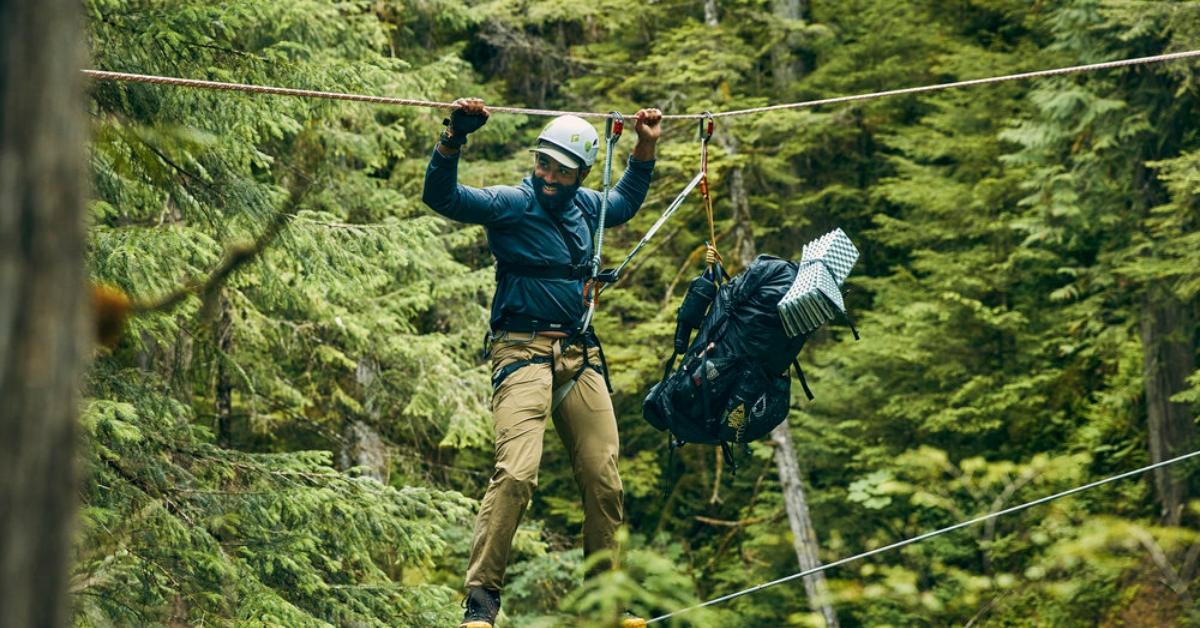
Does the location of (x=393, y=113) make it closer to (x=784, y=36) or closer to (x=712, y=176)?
(x=712, y=176)

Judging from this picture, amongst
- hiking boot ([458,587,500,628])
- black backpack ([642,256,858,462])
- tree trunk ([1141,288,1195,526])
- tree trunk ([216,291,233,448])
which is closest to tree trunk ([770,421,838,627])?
tree trunk ([1141,288,1195,526])

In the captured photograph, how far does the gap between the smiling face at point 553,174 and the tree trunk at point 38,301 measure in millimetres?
3898

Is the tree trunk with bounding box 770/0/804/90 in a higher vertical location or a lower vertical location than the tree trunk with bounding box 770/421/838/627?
higher

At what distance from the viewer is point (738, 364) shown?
5.93m

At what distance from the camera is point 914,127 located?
50.9 ft

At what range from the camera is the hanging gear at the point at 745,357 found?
19.3ft

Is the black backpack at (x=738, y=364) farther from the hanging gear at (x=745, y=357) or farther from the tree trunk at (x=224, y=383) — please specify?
the tree trunk at (x=224, y=383)

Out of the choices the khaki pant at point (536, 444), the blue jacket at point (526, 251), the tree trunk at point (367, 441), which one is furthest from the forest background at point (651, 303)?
the blue jacket at point (526, 251)

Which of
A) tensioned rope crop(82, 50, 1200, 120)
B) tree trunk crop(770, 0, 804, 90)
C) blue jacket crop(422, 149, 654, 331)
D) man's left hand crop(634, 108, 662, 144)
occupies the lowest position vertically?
blue jacket crop(422, 149, 654, 331)

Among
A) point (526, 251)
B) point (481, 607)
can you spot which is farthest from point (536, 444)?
point (526, 251)

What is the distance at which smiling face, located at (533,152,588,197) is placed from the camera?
18.6 ft

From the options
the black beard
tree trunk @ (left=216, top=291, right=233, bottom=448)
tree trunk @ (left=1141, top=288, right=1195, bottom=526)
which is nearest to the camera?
the black beard

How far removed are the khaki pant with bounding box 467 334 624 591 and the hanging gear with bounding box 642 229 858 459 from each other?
0.43 meters

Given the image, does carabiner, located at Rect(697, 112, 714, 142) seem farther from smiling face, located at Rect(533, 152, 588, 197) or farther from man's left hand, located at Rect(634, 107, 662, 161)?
smiling face, located at Rect(533, 152, 588, 197)
